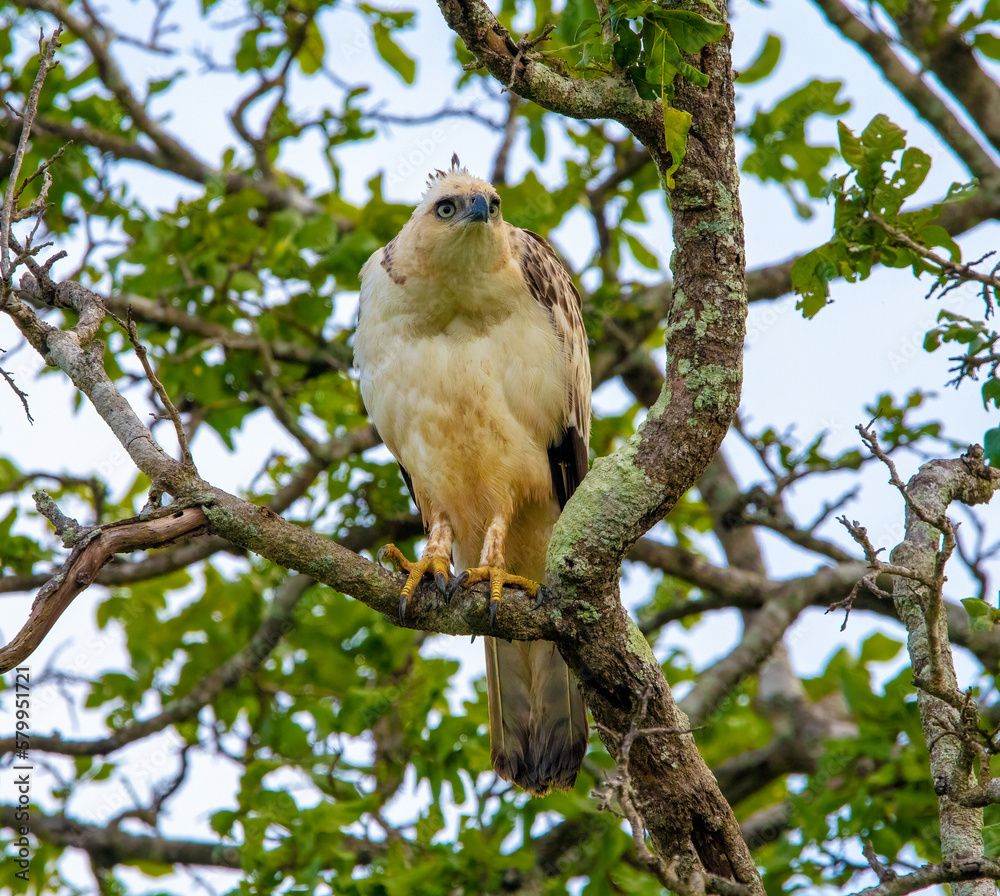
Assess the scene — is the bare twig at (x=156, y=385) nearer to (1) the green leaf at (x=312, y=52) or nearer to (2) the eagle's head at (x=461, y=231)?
(2) the eagle's head at (x=461, y=231)

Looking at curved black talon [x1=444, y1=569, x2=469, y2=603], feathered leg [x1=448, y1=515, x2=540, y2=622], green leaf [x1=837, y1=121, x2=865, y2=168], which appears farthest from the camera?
curved black talon [x1=444, y1=569, x2=469, y2=603]

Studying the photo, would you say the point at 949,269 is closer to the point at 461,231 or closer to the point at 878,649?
the point at 461,231

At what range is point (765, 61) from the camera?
17.8 feet

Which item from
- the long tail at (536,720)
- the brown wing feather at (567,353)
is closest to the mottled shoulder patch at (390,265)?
the brown wing feather at (567,353)

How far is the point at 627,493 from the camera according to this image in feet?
9.60

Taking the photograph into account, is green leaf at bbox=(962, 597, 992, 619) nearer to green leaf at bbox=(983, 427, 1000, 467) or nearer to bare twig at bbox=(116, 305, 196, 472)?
green leaf at bbox=(983, 427, 1000, 467)

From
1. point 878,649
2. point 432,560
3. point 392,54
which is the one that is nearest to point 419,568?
point 432,560

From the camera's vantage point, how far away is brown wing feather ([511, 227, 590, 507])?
4320 mm

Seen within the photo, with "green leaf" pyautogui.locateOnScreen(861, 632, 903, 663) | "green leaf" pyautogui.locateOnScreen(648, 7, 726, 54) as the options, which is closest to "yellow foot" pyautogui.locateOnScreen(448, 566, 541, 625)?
"green leaf" pyautogui.locateOnScreen(648, 7, 726, 54)

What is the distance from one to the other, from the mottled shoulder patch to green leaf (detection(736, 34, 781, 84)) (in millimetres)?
2287

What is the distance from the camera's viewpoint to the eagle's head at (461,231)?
13.1 ft

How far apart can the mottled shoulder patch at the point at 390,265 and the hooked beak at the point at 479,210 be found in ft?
1.27

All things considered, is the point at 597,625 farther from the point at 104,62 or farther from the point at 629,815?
the point at 104,62

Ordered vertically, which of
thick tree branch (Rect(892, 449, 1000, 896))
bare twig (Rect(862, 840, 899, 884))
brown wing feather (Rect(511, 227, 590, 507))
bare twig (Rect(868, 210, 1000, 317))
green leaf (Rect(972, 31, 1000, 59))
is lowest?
bare twig (Rect(862, 840, 899, 884))
